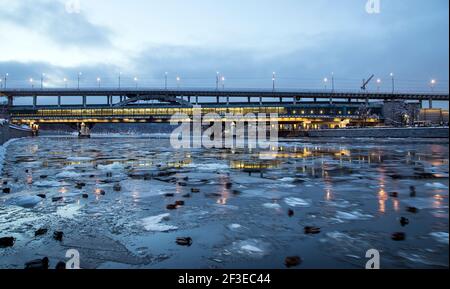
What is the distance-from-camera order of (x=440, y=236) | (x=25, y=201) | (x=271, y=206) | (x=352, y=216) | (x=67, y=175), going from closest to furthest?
(x=440, y=236)
(x=352, y=216)
(x=271, y=206)
(x=25, y=201)
(x=67, y=175)

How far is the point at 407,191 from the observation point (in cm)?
796

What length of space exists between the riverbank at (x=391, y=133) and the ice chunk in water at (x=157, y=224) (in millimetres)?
47532

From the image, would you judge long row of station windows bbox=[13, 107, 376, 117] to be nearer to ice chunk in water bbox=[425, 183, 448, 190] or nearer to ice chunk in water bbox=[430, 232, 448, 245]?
ice chunk in water bbox=[425, 183, 448, 190]

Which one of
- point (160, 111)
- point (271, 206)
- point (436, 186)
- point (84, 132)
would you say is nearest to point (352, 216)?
point (271, 206)

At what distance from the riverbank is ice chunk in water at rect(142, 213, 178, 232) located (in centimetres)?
4753

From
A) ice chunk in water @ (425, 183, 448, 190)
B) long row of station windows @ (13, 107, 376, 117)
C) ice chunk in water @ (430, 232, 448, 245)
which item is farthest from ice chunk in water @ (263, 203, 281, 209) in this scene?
long row of station windows @ (13, 107, 376, 117)

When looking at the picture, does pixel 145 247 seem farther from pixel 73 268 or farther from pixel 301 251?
pixel 301 251

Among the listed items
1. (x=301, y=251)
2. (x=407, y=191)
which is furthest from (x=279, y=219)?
(x=407, y=191)

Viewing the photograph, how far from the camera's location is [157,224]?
535 cm

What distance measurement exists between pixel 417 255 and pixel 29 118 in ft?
439

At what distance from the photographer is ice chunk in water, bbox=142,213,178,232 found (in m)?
5.07

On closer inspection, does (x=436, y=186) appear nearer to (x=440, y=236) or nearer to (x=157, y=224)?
(x=440, y=236)

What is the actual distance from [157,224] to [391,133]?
187 ft

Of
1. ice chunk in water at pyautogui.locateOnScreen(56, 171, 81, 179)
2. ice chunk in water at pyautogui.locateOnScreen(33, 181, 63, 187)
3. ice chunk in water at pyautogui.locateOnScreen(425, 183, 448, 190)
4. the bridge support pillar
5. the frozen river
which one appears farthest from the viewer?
the bridge support pillar
